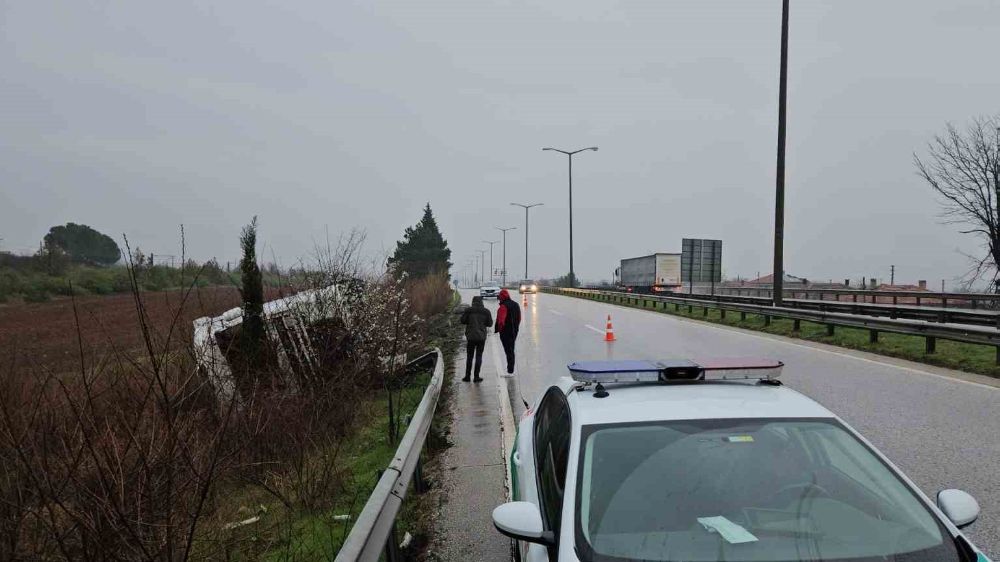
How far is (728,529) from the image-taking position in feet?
7.88

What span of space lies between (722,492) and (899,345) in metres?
13.7

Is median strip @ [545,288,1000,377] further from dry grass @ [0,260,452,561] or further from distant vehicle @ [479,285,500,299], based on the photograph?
distant vehicle @ [479,285,500,299]

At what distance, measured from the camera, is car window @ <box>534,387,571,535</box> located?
2.74 meters

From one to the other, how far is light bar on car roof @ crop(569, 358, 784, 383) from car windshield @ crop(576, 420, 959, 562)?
0.51 meters

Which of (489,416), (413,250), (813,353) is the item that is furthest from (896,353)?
(413,250)

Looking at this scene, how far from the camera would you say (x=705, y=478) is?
2.62m

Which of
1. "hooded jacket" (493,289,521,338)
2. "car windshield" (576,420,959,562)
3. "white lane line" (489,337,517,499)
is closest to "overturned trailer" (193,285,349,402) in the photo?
"white lane line" (489,337,517,499)

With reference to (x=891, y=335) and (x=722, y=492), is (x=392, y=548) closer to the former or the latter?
(x=722, y=492)

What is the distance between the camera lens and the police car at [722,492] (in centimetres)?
231

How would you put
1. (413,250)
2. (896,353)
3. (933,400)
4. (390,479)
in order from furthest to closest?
(413,250), (896,353), (933,400), (390,479)

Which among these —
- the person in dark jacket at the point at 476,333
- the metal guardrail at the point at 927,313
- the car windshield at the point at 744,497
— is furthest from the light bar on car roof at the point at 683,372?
the metal guardrail at the point at 927,313

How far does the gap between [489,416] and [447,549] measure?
14.2 ft

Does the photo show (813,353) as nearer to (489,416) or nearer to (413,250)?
(489,416)

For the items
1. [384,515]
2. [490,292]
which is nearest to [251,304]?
[384,515]
